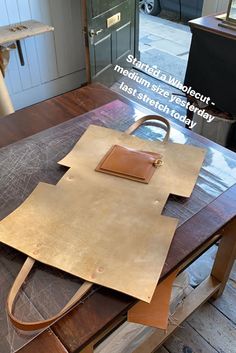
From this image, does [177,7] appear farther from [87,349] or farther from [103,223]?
[87,349]

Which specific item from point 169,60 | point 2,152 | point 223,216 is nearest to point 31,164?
point 2,152

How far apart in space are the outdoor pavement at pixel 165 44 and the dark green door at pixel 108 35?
375 mm

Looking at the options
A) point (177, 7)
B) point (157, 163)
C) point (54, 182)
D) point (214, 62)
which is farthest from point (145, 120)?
point (177, 7)

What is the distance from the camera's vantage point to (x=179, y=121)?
2.47m

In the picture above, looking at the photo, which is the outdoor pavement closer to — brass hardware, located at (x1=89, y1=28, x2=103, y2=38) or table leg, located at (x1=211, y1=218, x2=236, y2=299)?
brass hardware, located at (x1=89, y1=28, x2=103, y2=38)

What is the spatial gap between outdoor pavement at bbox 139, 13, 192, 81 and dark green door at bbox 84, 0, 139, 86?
0.38 metres

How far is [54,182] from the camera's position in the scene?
0.88m

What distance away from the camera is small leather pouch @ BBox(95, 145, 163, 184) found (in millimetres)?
857

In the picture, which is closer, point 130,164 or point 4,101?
point 130,164

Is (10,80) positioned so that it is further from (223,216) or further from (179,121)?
(223,216)

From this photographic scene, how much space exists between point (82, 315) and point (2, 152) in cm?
56

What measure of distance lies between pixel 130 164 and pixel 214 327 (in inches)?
31.3

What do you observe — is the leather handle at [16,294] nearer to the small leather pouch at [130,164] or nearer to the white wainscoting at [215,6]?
the small leather pouch at [130,164]

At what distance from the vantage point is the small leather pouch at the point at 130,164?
857mm
